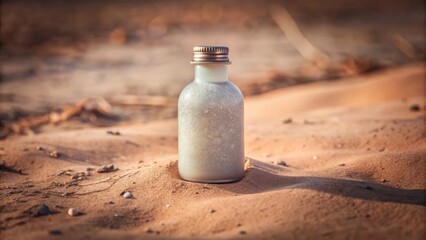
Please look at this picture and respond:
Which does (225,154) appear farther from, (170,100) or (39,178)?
(170,100)

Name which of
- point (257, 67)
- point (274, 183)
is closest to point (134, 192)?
point (274, 183)

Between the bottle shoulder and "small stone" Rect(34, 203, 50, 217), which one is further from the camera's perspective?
the bottle shoulder

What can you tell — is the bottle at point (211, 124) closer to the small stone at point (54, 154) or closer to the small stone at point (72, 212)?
the small stone at point (72, 212)

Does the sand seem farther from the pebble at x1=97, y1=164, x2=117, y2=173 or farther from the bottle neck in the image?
the bottle neck

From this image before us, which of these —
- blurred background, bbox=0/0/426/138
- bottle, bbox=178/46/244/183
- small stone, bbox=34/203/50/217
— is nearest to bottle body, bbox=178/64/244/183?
bottle, bbox=178/46/244/183

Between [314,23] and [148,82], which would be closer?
[148,82]

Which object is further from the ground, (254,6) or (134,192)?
(254,6)
